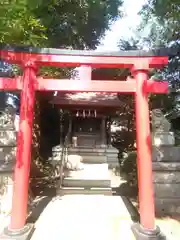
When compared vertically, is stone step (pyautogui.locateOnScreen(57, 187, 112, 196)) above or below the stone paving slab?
above

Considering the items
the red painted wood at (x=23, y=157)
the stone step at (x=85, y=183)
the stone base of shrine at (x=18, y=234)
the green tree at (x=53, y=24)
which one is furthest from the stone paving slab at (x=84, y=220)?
the green tree at (x=53, y=24)

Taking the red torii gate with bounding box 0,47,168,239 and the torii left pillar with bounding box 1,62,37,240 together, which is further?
the red torii gate with bounding box 0,47,168,239

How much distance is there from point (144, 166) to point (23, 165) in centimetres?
251

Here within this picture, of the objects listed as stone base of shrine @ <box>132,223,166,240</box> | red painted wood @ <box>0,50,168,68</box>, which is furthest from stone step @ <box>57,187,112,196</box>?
red painted wood @ <box>0,50,168,68</box>

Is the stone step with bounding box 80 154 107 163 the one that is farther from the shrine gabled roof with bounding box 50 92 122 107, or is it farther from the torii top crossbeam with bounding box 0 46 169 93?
the torii top crossbeam with bounding box 0 46 169 93

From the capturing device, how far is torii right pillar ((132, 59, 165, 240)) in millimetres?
4434

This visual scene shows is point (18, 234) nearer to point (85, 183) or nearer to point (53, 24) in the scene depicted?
point (85, 183)

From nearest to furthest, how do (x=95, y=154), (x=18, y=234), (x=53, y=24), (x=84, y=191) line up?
(x=18, y=234), (x=84, y=191), (x=53, y=24), (x=95, y=154)

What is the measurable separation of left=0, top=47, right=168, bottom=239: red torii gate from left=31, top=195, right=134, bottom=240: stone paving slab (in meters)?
0.41

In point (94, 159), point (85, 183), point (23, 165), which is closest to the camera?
point (23, 165)

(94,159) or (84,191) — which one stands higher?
(94,159)

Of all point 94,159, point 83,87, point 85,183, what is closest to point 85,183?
point 85,183

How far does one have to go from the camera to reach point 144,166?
15.4ft

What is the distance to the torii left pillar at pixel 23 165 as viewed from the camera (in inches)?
172
